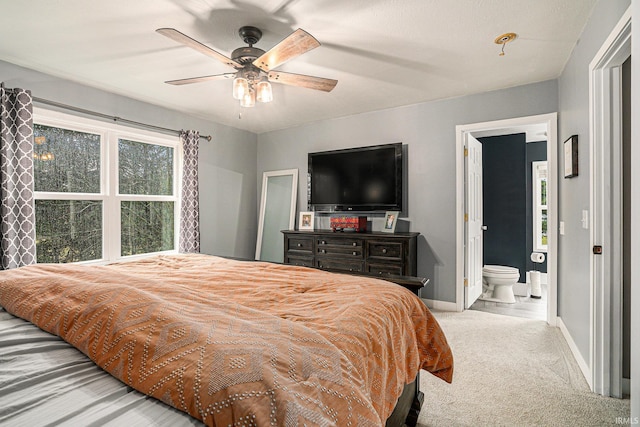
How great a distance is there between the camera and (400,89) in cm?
344

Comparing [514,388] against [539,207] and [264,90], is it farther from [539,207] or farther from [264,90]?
[539,207]

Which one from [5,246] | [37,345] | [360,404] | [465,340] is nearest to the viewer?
[360,404]

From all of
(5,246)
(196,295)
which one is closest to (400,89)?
(196,295)

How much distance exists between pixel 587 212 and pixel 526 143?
3.75 m

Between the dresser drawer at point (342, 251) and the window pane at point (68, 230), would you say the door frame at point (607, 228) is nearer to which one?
the dresser drawer at point (342, 251)

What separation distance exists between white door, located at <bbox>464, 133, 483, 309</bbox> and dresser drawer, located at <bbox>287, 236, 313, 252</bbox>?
1910mm

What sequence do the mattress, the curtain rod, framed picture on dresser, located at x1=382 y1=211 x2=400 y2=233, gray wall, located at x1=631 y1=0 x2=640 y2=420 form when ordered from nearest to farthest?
the mattress → gray wall, located at x1=631 y1=0 x2=640 y2=420 → the curtain rod → framed picture on dresser, located at x1=382 y1=211 x2=400 y2=233

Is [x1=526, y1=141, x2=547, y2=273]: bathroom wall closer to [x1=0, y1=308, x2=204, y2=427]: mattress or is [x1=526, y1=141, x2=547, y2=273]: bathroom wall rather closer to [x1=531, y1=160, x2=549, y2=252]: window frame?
[x1=531, y1=160, x2=549, y2=252]: window frame

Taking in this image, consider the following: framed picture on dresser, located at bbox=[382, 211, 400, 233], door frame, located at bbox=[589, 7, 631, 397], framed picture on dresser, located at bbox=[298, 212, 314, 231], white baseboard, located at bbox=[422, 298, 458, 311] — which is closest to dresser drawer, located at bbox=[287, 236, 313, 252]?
framed picture on dresser, located at bbox=[298, 212, 314, 231]

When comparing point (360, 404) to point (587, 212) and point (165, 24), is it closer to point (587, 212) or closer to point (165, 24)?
point (587, 212)

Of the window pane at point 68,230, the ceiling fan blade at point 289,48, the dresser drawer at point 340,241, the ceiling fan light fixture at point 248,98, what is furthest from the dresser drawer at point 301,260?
the ceiling fan blade at point 289,48

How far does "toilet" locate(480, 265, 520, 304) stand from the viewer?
430 cm

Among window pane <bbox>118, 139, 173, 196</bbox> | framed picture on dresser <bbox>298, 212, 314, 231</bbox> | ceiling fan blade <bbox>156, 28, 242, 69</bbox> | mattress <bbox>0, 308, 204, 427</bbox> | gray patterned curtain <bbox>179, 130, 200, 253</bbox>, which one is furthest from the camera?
framed picture on dresser <bbox>298, 212, 314, 231</bbox>

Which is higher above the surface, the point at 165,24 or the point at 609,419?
the point at 165,24
